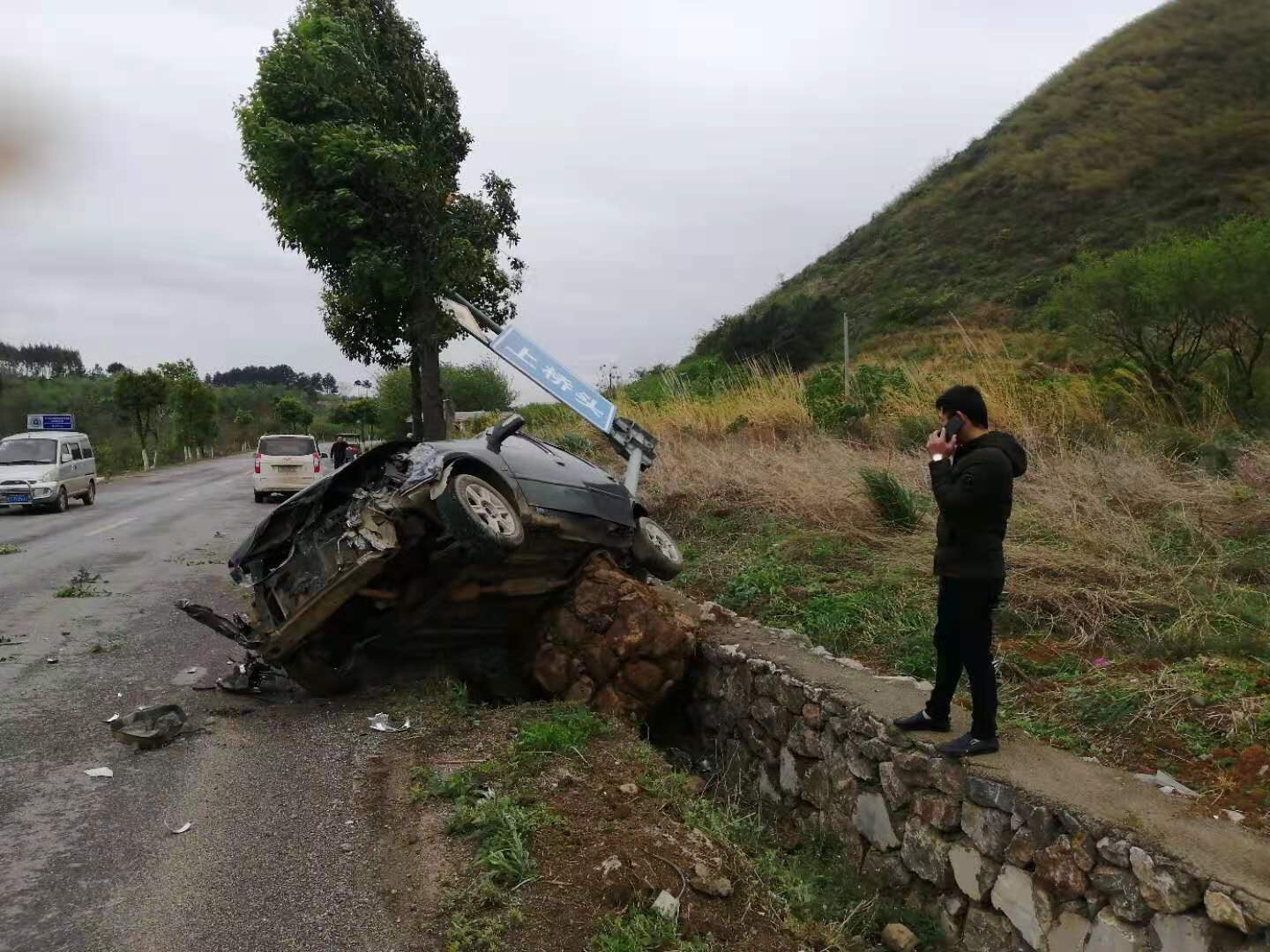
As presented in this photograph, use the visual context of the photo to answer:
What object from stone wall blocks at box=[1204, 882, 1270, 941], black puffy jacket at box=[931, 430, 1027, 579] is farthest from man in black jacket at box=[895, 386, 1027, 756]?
stone wall blocks at box=[1204, 882, 1270, 941]

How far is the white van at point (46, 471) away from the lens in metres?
16.3

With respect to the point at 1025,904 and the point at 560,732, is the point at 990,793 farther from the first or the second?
the point at 560,732

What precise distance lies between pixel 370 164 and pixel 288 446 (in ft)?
25.5

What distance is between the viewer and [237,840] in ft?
12.1

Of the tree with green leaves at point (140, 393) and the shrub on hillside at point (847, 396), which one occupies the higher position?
the tree with green leaves at point (140, 393)

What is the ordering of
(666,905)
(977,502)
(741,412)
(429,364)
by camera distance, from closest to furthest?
1. (666,905)
2. (977,502)
3. (741,412)
4. (429,364)

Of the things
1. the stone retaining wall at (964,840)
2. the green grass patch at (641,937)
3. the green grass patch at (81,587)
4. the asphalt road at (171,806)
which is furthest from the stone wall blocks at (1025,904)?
the green grass patch at (81,587)

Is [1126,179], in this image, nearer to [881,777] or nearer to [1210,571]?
[1210,571]

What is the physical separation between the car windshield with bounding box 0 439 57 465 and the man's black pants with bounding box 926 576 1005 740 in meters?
18.7

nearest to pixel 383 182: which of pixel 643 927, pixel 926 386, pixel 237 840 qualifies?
pixel 926 386

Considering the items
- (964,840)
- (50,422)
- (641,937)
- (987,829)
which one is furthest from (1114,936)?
(50,422)

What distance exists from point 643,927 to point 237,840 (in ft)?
6.18

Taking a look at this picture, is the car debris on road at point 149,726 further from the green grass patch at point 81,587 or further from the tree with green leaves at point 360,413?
the tree with green leaves at point 360,413

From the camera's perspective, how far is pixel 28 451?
57.0ft
